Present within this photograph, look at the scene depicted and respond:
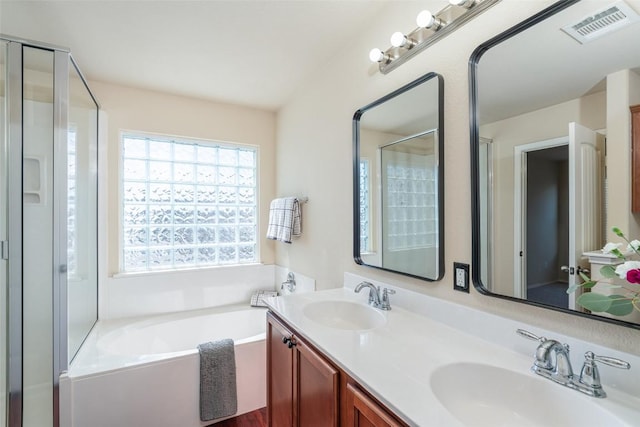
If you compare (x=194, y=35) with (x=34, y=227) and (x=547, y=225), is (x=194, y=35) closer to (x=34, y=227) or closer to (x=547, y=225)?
(x=34, y=227)

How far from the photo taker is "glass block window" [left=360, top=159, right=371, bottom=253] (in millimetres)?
1801

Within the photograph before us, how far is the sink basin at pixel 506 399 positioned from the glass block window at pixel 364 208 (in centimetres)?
93

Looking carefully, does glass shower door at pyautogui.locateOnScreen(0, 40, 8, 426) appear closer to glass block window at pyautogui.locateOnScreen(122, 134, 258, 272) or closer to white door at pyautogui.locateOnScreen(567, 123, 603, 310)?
glass block window at pyautogui.locateOnScreen(122, 134, 258, 272)

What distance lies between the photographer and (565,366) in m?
0.82

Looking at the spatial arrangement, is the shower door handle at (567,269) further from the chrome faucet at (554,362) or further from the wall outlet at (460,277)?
the wall outlet at (460,277)

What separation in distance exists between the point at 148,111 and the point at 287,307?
89.3 inches

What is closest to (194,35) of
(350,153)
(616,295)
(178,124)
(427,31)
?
(178,124)

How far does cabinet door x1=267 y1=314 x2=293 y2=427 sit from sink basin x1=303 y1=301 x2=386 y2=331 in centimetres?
19

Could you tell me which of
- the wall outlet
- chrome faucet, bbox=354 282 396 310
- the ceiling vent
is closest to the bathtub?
chrome faucet, bbox=354 282 396 310

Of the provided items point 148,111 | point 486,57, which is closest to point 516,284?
point 486,57

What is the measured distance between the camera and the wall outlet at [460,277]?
1205 millimetres

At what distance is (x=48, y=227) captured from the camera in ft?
5.34

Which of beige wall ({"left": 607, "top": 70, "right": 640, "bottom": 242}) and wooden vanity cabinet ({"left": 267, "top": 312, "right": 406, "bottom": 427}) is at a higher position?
beige wall ({"left": 607, "top": 70, "right": 640, "bottom": 242})

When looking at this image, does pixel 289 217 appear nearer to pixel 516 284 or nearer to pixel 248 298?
pixel 248 298
